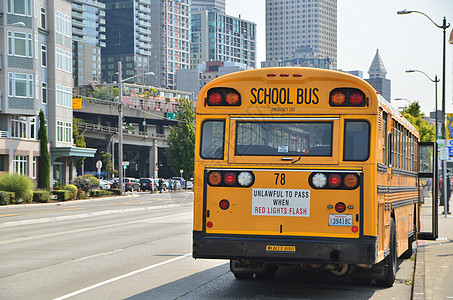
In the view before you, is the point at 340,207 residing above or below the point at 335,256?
above

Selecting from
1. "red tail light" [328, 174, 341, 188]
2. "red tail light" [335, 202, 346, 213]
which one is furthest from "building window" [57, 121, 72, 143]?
"red tail light" [335, 202, 346, 213]

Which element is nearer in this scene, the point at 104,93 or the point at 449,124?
the point at 449,124

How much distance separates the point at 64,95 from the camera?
68000mm

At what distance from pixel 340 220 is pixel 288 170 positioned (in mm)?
986

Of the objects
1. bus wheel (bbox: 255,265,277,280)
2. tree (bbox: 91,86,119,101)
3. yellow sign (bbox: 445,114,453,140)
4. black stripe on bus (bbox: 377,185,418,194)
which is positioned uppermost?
tree (bbox: 91,86,119,101)

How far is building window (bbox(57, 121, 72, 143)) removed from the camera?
67.6m

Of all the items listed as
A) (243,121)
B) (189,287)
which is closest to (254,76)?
(243,121)

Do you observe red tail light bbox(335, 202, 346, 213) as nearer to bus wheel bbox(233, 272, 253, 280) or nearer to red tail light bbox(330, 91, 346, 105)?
red tail light bbox(330, 91, 346, 105)

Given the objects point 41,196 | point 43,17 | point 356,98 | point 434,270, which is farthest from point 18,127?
point 356,98

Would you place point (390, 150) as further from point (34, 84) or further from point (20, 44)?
point (34, 84)

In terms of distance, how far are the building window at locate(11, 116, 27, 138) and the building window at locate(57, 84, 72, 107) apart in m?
5.04

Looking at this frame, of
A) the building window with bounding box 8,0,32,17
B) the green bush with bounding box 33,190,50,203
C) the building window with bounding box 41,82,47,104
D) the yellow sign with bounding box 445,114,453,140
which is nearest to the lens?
the yellow sign with bounding box 445,114,453,140

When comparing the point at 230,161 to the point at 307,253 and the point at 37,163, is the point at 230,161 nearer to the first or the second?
the point at 307,253

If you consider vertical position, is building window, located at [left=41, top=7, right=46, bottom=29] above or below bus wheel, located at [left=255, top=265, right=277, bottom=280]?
above
